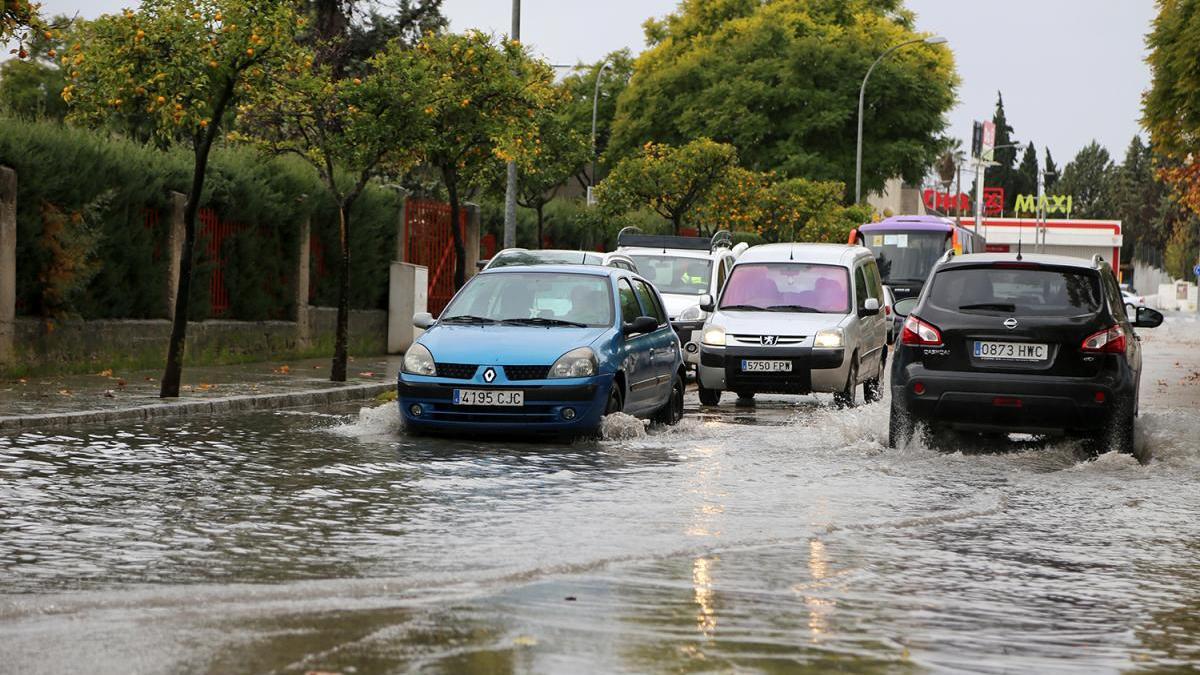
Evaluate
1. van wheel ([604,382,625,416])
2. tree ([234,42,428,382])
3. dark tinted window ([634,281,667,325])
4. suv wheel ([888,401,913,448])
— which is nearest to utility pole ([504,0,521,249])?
tree ([234,42,428,382])

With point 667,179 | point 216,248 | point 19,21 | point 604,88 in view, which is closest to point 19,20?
point 19,21

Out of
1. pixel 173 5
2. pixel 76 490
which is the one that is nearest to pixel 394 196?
pixel 173 5

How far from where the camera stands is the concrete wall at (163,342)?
21.3 m

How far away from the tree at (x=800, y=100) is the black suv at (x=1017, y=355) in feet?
179

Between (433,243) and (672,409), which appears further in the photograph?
(433,243)

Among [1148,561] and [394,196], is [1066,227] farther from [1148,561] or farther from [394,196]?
[1148,561]

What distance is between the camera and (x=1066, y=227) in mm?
144625

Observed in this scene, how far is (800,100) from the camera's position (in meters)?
71.5

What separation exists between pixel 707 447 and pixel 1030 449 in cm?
266

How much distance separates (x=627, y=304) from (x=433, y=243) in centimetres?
1688

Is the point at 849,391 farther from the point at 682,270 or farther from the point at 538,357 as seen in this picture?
the point at 538,357

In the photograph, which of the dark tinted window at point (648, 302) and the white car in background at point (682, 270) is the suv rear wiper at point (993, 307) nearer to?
the dark tinted window at point (648, 302)

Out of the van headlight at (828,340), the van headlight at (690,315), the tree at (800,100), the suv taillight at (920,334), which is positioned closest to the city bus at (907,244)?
the tree at (800,100)

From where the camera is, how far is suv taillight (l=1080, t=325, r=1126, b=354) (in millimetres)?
14117
